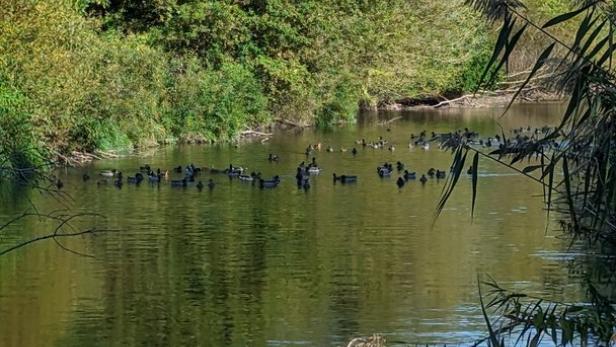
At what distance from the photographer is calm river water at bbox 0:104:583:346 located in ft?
42.4

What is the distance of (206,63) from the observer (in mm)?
36688

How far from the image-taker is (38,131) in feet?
86.0

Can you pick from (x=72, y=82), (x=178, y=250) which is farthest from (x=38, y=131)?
(x=178, y=250)

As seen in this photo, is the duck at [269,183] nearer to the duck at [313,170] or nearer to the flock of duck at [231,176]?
the flock of duck at [231,176]

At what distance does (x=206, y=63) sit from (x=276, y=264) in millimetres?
20855

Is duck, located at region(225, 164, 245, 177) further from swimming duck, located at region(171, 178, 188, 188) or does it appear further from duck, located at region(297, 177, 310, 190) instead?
duck, located at region(297, 177, 310, 190)

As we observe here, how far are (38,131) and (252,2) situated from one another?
12621 mm

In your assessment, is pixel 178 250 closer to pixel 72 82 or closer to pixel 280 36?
pixel 72 82

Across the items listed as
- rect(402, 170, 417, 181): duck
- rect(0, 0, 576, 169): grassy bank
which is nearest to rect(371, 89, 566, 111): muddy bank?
rect(0, 0, 576, 169): grassy bank

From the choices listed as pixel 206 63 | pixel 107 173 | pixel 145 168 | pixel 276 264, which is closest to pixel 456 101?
pixel 206 63

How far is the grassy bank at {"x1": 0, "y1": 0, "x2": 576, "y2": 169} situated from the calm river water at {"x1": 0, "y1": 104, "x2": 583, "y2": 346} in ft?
8.31

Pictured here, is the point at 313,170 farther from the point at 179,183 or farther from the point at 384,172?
the point at 179,183

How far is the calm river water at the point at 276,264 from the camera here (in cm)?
1293

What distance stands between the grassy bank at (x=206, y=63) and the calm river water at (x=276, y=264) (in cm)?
253
